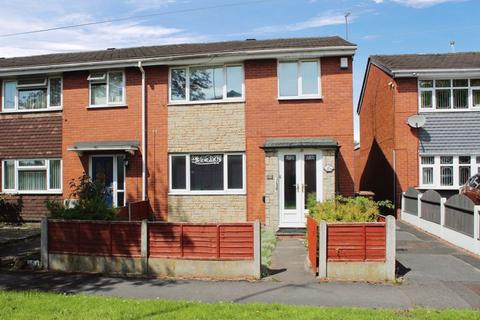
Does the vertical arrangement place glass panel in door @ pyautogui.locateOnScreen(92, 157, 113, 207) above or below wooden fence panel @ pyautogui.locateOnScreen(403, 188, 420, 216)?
above

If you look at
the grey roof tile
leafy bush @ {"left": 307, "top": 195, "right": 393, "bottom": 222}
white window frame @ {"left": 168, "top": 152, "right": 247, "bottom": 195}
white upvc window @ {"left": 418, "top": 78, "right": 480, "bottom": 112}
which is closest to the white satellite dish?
white upvc window @ {"left": 418, "top": 78, "right": 480, "bottom": 112}

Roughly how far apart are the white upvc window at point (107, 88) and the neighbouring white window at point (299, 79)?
5.43m

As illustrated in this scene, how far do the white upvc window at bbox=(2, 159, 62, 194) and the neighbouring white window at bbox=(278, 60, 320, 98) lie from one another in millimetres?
8274

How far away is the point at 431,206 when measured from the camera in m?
14.2

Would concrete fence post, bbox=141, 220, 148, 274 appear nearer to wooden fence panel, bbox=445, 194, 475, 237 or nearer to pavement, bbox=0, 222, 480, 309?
pavement, bbox=0, 222, 480, 309

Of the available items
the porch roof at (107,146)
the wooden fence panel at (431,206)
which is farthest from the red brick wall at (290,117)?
the porch roof at (107,146)

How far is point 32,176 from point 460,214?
1391 cm

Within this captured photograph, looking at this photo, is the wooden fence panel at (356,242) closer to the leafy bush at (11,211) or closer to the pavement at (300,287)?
the pavement at (300,287)

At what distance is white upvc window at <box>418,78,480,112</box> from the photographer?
18219 mm

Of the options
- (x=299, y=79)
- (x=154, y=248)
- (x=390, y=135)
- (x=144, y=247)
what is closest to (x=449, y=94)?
(x=390, y=135)

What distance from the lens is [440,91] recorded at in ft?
60.2

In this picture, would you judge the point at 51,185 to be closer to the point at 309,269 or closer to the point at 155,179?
the point at 155,179

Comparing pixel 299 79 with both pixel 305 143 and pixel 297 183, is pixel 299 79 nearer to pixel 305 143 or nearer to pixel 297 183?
pixel 305 143

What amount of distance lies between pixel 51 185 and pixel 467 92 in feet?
52.3
